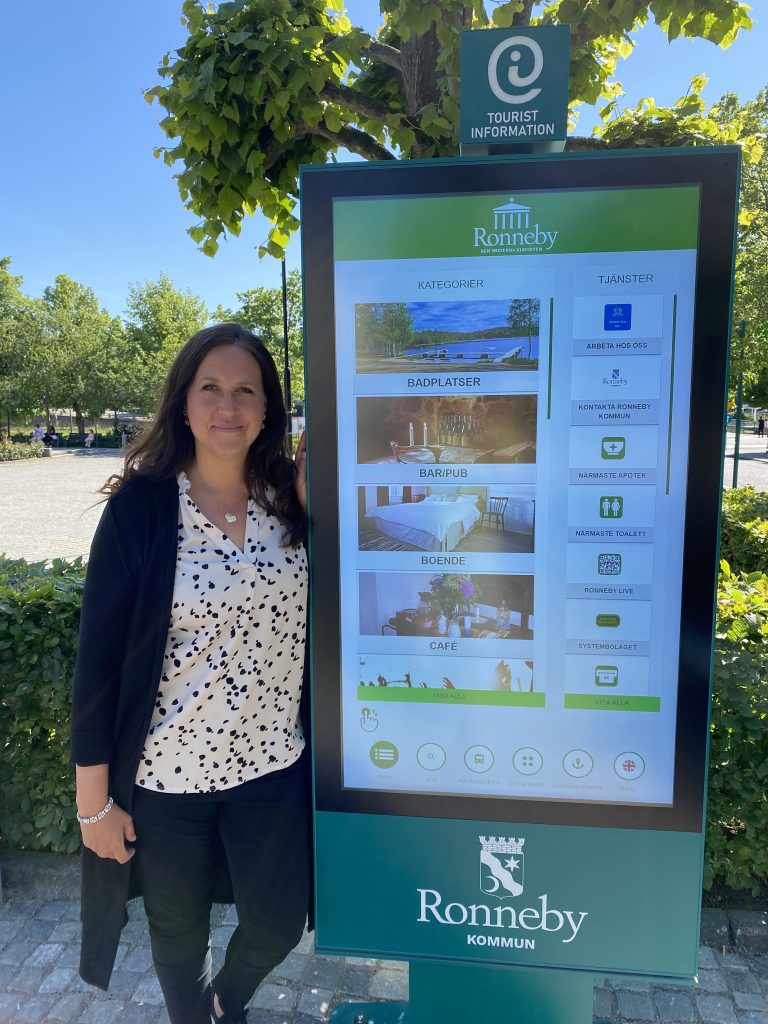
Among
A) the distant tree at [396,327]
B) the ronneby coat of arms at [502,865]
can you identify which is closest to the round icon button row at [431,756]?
the ronneby coat of arms at [502,865]

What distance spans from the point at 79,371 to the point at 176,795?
4400 cm

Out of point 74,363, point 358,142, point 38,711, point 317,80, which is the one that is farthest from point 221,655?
point 74,363

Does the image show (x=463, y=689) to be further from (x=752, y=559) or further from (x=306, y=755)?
(x=752, y=559)

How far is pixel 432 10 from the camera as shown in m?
2.69

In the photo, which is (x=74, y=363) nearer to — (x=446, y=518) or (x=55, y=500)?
(x=55, y=500)

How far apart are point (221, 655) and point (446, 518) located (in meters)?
0.75

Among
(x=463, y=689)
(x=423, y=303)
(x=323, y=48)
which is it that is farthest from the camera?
(x=323, y=48)

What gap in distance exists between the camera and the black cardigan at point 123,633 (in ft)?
6.00

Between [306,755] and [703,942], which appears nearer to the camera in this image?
[306,755]

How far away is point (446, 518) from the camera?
68.9 inches

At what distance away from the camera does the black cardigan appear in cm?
183

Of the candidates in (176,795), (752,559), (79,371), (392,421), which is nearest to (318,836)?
(176,795)

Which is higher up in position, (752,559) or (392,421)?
(392,421)

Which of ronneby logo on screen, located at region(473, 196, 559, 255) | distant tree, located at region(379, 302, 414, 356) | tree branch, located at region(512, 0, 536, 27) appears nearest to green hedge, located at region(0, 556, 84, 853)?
distant tree, located at region(379, 302, 414, 356)
